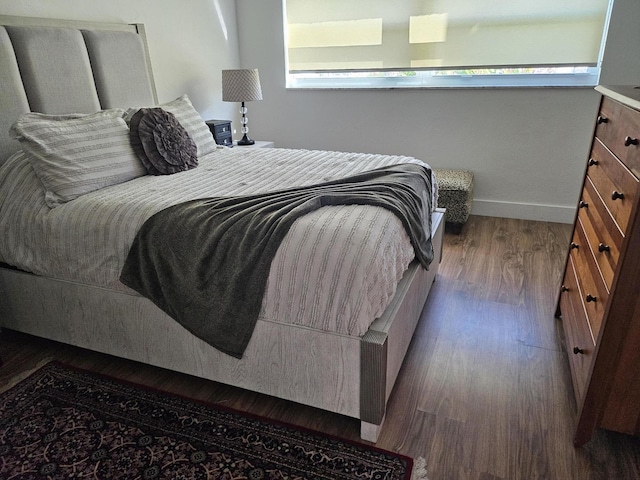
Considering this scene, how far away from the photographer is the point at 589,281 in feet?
5.51

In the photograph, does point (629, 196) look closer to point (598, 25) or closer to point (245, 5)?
point (598, 25)

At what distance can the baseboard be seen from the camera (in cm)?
364

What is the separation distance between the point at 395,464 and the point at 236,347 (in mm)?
663

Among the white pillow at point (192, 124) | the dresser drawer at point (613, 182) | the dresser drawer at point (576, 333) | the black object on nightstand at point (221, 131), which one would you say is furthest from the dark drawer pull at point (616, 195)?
the black object on nightstand at point (221, 131)

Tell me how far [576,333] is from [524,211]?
2155 mm

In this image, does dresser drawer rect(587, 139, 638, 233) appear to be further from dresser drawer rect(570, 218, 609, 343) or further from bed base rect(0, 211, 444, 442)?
bed base rect(0, 211, 444, 442)

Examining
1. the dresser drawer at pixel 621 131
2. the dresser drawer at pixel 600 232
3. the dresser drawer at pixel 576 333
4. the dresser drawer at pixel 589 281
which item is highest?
the dresser drawer at pixel 621 131

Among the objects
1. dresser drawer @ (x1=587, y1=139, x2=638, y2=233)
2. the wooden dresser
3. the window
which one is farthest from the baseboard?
the wooden dresser

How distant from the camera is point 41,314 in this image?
201cm

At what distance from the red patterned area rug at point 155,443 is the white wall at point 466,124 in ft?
9.32

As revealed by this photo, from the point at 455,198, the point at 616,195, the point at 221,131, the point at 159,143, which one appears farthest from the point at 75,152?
the point at 455,198

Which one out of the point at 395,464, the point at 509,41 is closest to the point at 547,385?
the point at 395,464

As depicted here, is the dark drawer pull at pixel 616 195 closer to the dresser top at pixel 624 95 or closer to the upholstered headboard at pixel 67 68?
the dresser top at pixel 624 95

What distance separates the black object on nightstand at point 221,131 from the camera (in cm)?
351
